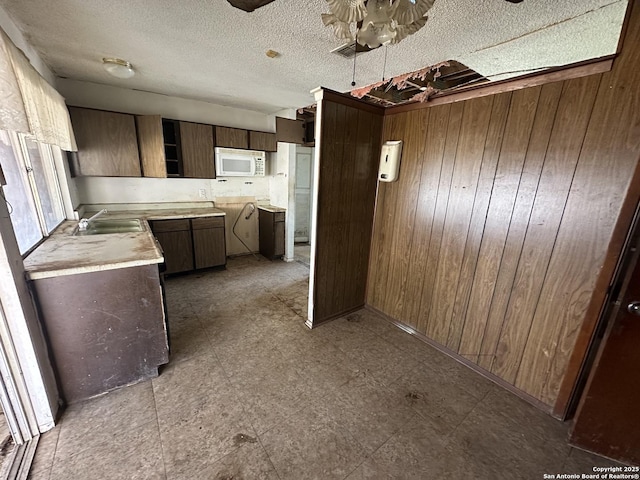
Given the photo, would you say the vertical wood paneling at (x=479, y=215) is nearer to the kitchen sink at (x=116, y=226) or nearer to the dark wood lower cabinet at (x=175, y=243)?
the kitchen sink at (x=116, y=226)

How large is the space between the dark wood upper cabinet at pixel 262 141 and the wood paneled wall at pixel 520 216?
226cm

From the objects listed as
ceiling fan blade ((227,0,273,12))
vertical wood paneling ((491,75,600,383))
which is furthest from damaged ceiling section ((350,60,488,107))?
ceiling fan blade ((227,0,273,12))

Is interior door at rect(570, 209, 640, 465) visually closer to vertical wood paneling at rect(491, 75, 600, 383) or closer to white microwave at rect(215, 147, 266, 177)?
vertical wood paneling at rect(491, 75, 600, 383)

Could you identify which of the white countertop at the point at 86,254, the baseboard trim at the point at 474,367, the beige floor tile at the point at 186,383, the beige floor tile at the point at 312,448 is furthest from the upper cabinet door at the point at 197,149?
the beige floor tile at the point at 312,448

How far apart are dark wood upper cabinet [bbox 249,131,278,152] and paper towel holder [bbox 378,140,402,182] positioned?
228 centimetres

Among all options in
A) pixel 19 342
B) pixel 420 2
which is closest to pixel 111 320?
pixel 19 342

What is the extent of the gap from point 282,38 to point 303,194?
336cm

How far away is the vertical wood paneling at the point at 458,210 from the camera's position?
6.05ft

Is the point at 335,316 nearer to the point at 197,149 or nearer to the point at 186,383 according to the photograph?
the point at 186,383

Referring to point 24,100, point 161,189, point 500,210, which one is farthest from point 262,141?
point 500,210

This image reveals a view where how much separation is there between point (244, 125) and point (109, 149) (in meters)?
1.86

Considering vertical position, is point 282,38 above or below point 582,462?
above

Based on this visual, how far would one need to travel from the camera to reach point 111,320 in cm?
158

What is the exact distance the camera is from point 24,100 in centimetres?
129
